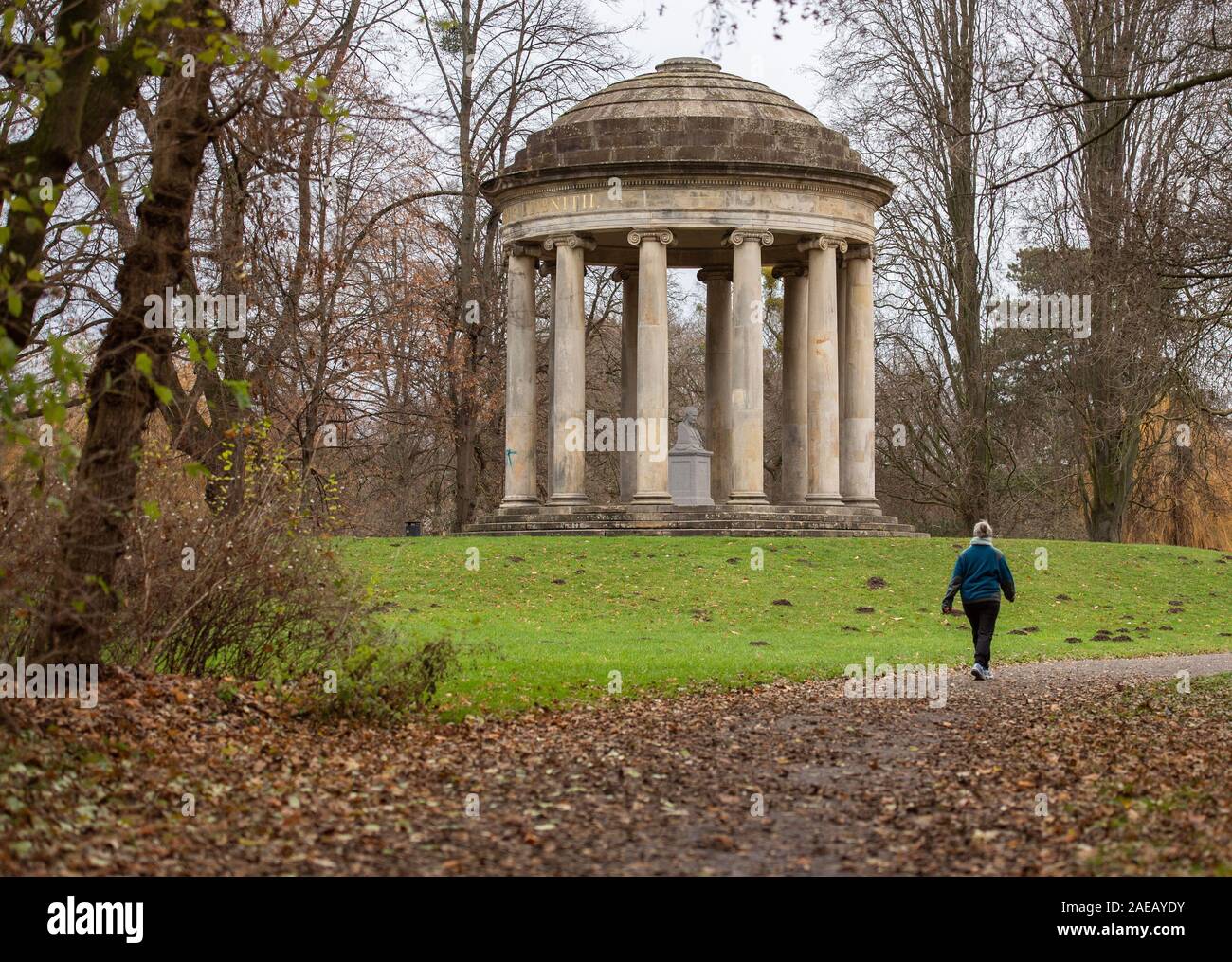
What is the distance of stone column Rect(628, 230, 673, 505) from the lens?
33875 millimetres

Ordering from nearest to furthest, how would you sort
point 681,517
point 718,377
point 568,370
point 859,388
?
point 681,517, point 568,370, point 859,388, point 718,377

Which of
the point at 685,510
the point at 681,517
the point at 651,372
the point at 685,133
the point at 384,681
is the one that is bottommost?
the point at 384,681

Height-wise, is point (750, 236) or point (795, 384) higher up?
point (750, 236)

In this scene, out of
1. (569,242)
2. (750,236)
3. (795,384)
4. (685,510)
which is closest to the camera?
(685,510)

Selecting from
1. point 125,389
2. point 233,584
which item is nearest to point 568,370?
point 233,584

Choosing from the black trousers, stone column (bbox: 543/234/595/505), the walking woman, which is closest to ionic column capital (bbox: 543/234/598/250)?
stone column (bbox: 543/234/595/505)

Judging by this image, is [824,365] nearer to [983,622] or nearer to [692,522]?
[692,522]

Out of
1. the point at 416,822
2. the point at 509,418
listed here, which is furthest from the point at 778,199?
the point at 416,822

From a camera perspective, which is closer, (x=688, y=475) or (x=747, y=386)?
(x=747, y=386)

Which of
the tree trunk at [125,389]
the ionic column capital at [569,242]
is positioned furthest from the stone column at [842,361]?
the tree trunk at [125,389]

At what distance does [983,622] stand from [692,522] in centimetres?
1498

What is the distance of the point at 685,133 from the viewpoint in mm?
34406

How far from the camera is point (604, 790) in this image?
10.7m
